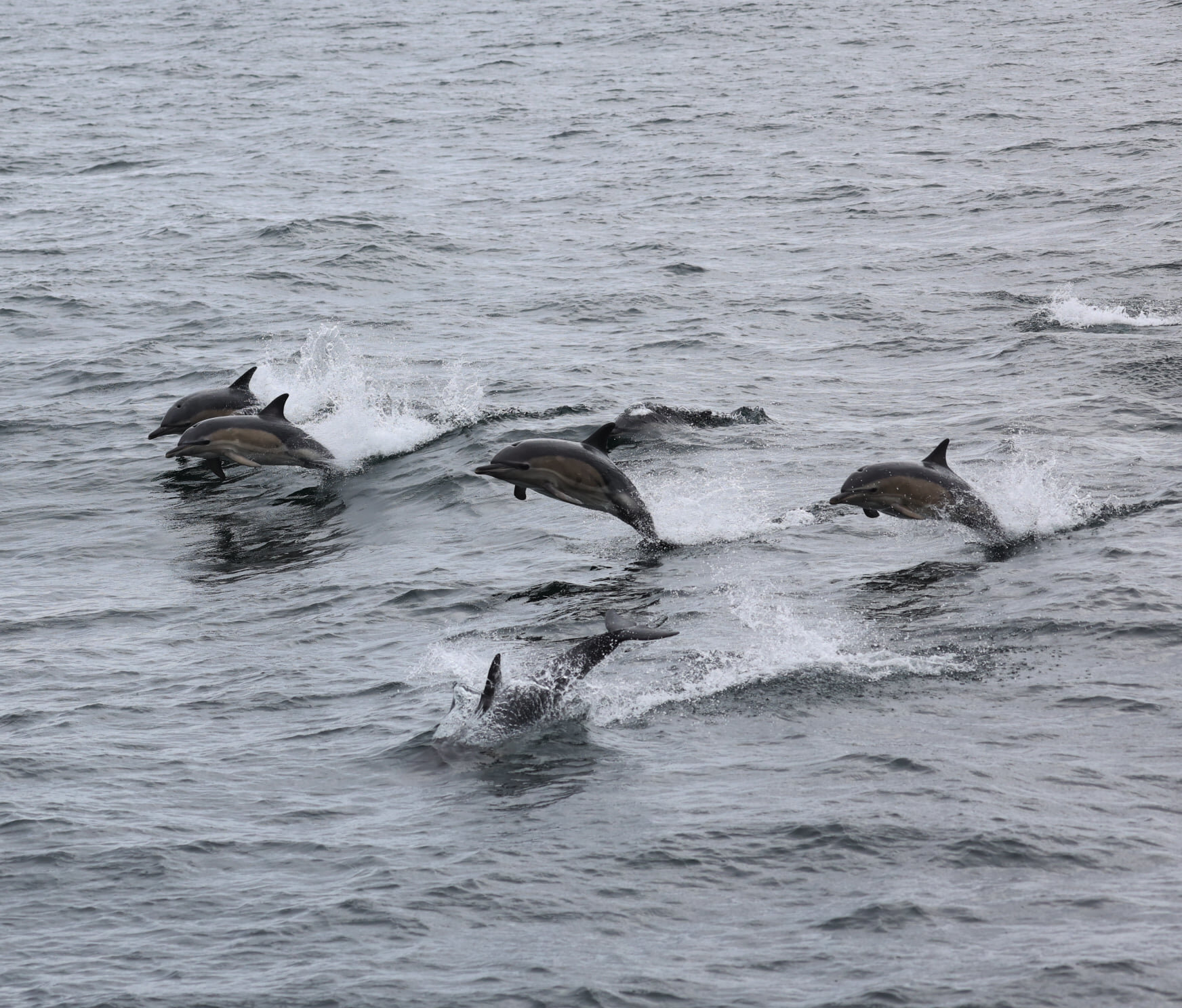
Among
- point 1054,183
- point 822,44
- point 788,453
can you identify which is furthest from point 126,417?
point 822,44

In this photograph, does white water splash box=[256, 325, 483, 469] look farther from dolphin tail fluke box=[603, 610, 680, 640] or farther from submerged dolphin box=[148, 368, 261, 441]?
dolphin tail fluke box=[603, 610, 680, 640]

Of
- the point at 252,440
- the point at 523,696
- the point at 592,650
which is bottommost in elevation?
the point at 523,696

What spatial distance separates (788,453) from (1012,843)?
1034 centimetres

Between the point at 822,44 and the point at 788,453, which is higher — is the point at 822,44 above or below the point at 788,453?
above

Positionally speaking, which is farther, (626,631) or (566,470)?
(566,470)

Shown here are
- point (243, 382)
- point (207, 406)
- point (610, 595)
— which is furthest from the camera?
point (243, 382)

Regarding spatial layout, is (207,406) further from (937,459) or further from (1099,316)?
(1099,316)

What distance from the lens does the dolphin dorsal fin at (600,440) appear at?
16172 mm

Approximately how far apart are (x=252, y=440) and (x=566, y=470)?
5323mm

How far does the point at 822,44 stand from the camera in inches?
2411

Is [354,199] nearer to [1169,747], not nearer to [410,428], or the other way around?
[410,428]

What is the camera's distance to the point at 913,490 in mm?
15961

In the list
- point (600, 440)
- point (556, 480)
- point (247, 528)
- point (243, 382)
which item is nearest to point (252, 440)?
point (247, 528)

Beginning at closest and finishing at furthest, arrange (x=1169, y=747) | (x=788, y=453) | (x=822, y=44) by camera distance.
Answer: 1. (x=1169, y=747)
2. (x=788, y=453)
3. (x=822, y=44)
